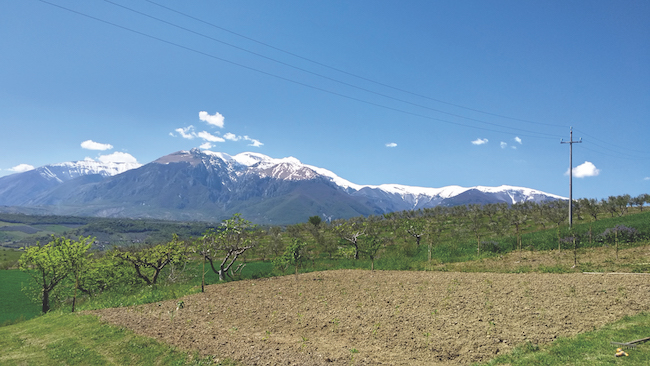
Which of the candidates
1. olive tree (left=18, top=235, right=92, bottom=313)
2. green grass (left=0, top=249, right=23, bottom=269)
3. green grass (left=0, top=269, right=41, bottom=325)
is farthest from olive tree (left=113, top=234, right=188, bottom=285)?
green grass (left=0, top=249, right=23, bottom=269)

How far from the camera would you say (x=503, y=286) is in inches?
720

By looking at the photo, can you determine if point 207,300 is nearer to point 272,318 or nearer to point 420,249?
point 272,318

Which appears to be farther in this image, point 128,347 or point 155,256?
point 155,256

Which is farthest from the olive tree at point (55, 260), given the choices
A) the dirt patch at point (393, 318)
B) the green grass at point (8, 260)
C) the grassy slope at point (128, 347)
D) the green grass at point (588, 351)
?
the green grass at point (8, 260)

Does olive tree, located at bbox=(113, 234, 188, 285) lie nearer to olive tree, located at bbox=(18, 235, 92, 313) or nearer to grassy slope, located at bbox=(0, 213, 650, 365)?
olive tree, located at bbox=(18, 235, 92, 313)

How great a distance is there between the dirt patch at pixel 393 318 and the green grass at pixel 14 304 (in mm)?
19640

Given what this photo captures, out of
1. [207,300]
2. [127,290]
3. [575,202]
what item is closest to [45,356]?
[207,300]

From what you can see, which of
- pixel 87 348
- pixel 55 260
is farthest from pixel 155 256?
pixel 87 348

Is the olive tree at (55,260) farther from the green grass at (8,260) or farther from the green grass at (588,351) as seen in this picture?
the green grass at (8,260)

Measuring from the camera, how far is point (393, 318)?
13719 mm

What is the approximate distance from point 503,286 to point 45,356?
21.8 meters

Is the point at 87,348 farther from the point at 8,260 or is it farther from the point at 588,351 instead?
the point at 8,260

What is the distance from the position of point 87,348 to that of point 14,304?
37514 mm

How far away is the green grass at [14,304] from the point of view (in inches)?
1196
